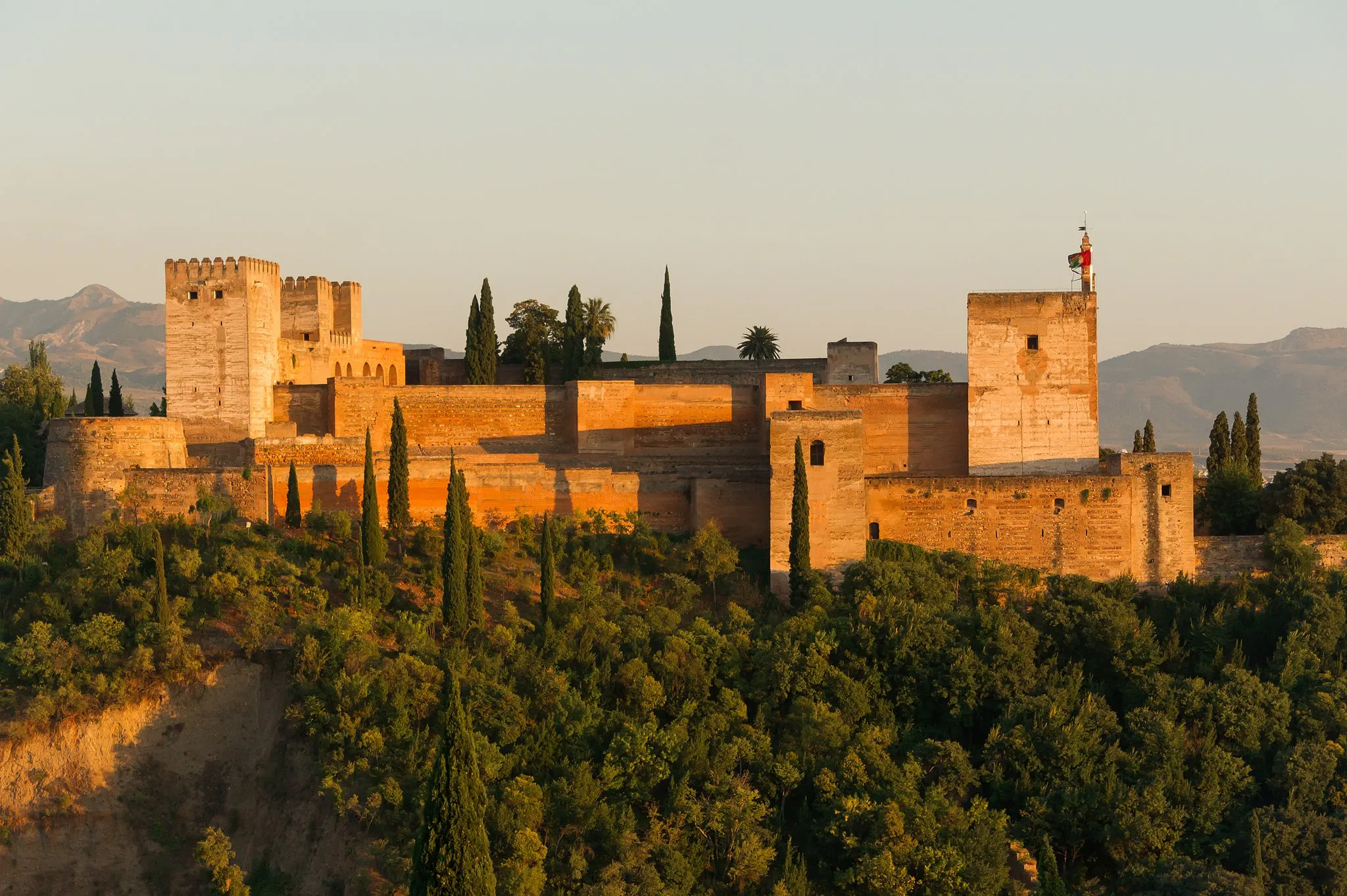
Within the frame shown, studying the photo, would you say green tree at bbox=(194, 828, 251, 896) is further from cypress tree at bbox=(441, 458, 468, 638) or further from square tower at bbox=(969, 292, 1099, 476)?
square tower at bbox=(969, 292, 1099, 476)

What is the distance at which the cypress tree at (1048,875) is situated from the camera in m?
20.0

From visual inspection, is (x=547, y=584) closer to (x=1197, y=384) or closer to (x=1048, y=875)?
(x=1048, y=875)

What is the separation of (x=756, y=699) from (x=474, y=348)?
530 inches

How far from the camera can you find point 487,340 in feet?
111

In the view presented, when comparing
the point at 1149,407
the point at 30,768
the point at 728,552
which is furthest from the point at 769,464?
the point at 1149,407

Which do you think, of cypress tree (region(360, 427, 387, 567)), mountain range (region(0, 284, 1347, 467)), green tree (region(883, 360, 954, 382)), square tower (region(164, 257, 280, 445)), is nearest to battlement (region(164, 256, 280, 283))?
square tower (region(164, 257, 280, 445))

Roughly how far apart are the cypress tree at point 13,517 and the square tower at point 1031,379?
580 inches

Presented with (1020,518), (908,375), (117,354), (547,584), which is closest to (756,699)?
(547,584)

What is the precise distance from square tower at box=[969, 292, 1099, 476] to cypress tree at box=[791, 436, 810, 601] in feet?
12.9

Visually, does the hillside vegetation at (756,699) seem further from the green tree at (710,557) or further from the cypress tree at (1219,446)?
the cypress tree at (1219,446)

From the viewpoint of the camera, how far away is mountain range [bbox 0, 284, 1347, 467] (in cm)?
13488

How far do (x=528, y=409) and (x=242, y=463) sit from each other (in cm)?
507

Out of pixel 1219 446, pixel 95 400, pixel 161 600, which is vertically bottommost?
pixel 161 600

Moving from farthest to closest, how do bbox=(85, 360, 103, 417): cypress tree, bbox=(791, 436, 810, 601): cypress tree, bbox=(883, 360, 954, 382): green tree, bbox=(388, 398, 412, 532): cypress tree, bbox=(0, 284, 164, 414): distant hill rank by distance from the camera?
bbox=(0, 284, 164, 414): distant hill
bbox=(883, 360, 954, 382): green tree
bbox=(85, 360, 103, 417): cypress tree
bbox=(388, 398, 412, 532): cypress tree
bbox=(791, 436, 810, 601): cypress tree
